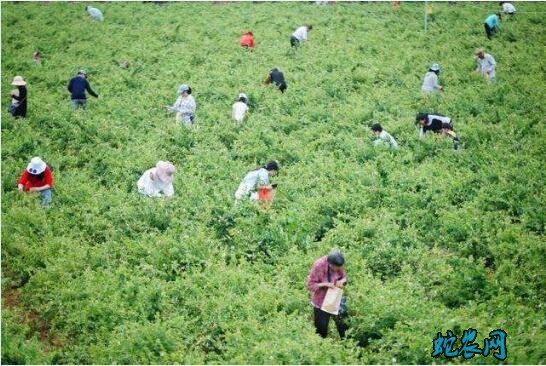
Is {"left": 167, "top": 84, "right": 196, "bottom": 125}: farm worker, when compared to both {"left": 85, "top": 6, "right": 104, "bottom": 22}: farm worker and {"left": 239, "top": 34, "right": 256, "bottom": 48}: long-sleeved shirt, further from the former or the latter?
{"left": 85, "top": 6, "right": 104, "bottom": 22}: farm worker

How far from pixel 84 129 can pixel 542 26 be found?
1956 cm

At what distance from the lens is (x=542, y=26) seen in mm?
21594

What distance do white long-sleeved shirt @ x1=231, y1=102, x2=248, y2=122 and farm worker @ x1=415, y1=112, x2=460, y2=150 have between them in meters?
4.77

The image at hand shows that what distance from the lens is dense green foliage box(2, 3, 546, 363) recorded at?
6.70m

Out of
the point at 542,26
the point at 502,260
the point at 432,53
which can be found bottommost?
the point at 502,260

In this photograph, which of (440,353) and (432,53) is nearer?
(440,353)

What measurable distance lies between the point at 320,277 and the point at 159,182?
456cm

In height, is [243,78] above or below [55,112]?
above

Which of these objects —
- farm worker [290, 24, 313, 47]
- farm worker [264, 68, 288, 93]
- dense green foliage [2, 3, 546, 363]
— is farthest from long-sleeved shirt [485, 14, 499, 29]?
farm worker [264, 68, 288, 93]

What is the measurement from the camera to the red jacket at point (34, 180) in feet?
32.6

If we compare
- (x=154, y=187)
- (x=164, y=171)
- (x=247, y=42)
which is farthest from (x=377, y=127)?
(x=247, y=42)

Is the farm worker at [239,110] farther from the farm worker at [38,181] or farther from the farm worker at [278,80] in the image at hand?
the farm worker at [38,181]

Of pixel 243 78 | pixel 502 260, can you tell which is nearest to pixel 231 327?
pixel 502 260

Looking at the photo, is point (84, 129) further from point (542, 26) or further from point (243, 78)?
point (542, 26)
